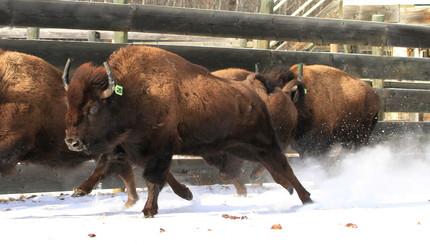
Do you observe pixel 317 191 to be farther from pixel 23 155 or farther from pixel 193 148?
pixel 23 155

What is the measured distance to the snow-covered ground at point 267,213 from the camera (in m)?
4.52

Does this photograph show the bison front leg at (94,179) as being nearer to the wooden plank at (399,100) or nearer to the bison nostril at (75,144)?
the bison nostril at (75,144)

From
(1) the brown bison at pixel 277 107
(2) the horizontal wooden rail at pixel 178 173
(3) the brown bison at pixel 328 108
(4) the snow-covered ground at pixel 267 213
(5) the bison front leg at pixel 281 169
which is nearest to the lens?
(4) the snow-covered ground at pixel 267 213

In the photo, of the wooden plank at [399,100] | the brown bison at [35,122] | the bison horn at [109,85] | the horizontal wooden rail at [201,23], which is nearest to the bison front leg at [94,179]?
the brown bison at [35,122]

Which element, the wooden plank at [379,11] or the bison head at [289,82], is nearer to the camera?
the bison head at [289,82]

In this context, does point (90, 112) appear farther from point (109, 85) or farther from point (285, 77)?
point (285, 77)

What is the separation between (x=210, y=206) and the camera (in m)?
7.20

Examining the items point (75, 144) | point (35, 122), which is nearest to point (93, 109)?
point (75, 144)

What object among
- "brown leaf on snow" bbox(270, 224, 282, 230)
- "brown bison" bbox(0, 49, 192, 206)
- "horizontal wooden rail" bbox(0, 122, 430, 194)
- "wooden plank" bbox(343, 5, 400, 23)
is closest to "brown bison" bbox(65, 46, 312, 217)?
"brown bison" bbox(0, 49, 192, 206)

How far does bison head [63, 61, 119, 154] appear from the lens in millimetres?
5949

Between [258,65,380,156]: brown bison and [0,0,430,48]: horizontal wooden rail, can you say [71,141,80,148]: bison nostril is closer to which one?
[0,0,430,48]: horizontal wooden rail

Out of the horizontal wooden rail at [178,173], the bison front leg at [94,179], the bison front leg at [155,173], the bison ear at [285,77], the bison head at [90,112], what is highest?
the bison head at [90,112]

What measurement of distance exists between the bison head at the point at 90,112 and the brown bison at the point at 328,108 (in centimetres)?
328

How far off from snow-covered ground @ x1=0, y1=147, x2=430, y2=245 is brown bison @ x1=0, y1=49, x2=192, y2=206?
1.80ft
